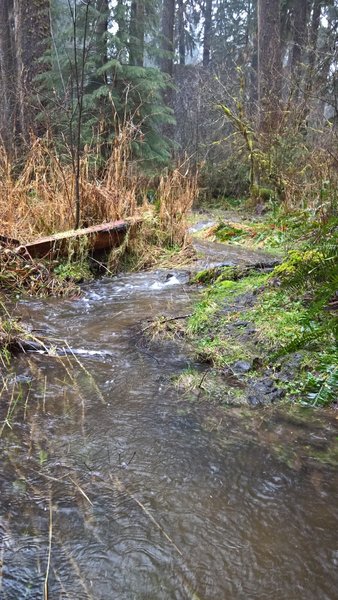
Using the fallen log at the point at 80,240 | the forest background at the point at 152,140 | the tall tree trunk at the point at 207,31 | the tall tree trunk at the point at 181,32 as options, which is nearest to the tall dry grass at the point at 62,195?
the forest background at the point at 152,140

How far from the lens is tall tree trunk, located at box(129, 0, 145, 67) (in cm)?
961

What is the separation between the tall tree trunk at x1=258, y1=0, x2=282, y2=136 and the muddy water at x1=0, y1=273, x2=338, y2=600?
Answer: 7.14 metres

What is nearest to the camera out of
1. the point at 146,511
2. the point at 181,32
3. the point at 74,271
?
the point at 146,511

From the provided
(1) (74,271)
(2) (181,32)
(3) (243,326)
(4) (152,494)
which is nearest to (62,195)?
(1) (74,271)

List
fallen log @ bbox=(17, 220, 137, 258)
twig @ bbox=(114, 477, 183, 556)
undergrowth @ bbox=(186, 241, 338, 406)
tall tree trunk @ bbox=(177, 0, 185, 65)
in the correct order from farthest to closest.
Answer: tall tree trunk @ bbox=(177, 0, 185, 65), fallen log @ bbox=(17, 220, 137, 258), undergrowth @ bbox=(186, 241, 338, 406), twig @ bbox=(114, 477, 183, 556)

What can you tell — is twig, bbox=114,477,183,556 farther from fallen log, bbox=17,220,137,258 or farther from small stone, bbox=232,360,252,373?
fallen log, bbox=17,220,137,258

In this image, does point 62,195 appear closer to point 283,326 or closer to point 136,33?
point 283,326

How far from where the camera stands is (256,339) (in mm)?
3023

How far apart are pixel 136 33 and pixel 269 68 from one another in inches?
122

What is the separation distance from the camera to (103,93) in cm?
871

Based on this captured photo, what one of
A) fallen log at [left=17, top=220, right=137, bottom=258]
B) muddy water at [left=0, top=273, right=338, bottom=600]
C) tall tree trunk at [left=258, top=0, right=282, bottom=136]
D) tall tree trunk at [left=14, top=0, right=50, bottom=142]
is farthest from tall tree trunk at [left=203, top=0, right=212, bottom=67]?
muddy water at [left=0, top=273, right=338, bottom=600]

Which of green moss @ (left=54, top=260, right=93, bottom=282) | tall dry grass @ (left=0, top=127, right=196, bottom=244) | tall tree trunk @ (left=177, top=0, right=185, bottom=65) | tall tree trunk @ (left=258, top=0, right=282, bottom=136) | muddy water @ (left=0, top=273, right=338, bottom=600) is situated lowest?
green moss @ (left=54, top=260, right=93, bottom=282)

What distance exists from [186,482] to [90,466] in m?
0.38

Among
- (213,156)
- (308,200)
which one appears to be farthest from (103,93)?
(308,200)
